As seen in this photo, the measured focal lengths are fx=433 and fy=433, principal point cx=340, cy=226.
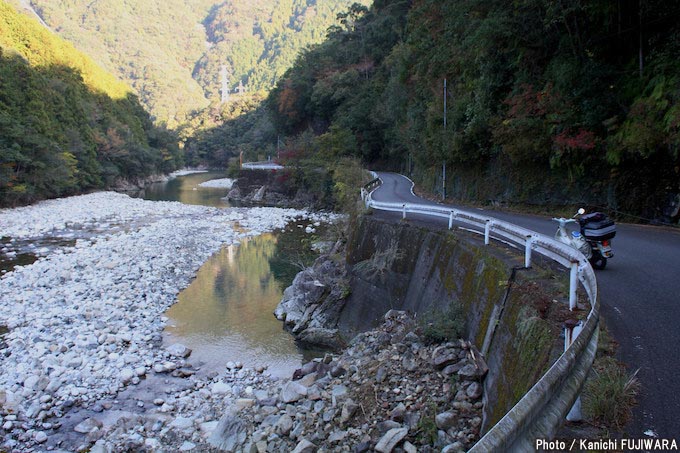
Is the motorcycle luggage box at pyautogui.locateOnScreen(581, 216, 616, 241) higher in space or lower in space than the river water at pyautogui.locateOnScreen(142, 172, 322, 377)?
higher

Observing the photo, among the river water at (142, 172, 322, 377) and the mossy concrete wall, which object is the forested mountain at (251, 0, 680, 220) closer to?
the mossy concrete wall

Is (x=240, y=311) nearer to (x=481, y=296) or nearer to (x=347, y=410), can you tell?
(x=347, y=410)

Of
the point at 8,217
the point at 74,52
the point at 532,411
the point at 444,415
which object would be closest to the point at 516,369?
the point at 444,415

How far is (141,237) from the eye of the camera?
24.0 meters

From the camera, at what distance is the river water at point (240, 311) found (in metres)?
11.2

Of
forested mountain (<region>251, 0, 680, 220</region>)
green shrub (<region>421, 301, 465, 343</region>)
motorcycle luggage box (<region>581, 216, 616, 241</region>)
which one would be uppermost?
forested mountain (<region>251, 0, 680, 220</region>)

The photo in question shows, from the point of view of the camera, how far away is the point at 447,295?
884cm

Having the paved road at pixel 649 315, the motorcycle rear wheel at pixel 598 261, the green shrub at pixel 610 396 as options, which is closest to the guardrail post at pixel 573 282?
the paved road at pixel 649 315

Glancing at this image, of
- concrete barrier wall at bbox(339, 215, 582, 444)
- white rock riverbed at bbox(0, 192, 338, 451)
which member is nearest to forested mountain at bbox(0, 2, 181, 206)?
white rock riverbed at bbox(0, 192, 338, 451)

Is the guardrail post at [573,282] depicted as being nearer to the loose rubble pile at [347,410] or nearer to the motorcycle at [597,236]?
the loose rubble pile at [347,410]

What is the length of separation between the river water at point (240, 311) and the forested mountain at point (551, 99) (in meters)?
9.26

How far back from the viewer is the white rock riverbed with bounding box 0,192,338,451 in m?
8.78

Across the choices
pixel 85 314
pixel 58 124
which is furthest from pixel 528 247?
pixel 58 124

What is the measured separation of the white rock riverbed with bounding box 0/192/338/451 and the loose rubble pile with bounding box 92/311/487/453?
1.76 metres
